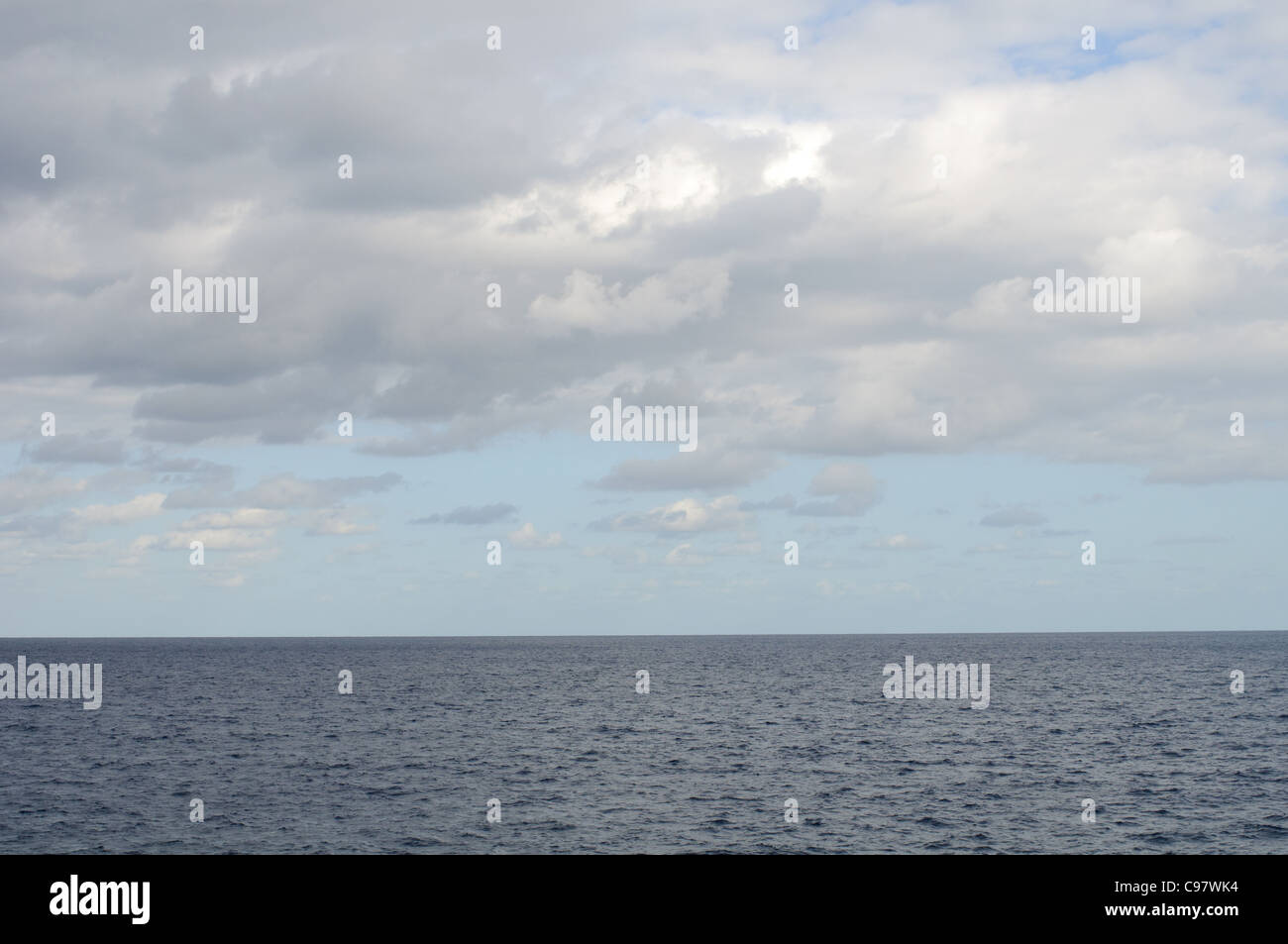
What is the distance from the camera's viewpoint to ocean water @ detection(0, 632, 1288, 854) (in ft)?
146

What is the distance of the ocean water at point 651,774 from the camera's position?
44.6 meters

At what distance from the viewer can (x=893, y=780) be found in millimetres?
58281

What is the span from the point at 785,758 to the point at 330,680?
11123 centimetres

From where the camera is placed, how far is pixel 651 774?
200 ft
